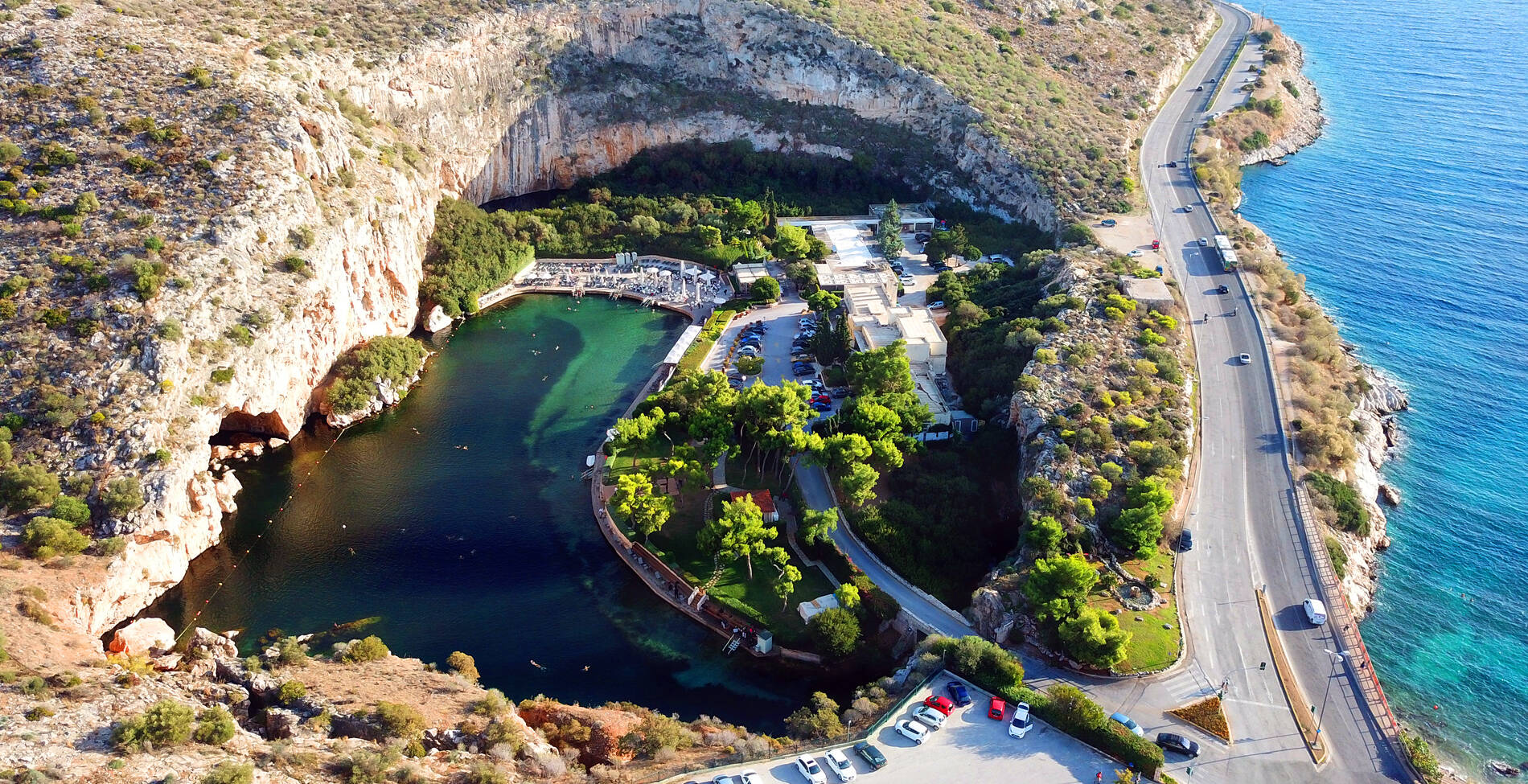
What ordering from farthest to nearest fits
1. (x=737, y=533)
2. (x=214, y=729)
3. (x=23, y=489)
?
(x=737, y=533) < (x=23, y=489) < (x=214, y=729)

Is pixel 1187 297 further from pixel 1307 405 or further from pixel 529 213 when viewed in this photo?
pixel 529 213

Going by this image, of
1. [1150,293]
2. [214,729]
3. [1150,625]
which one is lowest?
[214,729]

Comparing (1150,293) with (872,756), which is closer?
(872,756)

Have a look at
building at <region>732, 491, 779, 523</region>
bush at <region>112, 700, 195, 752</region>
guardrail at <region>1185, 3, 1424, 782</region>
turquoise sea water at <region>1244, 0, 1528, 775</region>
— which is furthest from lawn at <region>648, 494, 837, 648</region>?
turquoise sea water at <region>1244, 0, 1528, 775</region>

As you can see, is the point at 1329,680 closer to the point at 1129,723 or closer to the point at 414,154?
A: the point at 1129,723

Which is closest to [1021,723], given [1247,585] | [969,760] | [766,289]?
[969,760]

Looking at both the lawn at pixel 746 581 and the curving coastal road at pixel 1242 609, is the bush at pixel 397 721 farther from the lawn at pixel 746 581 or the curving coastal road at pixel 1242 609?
the curving coastal road at pixel 1242 609

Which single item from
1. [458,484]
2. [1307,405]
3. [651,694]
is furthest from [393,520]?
[1307,405]
